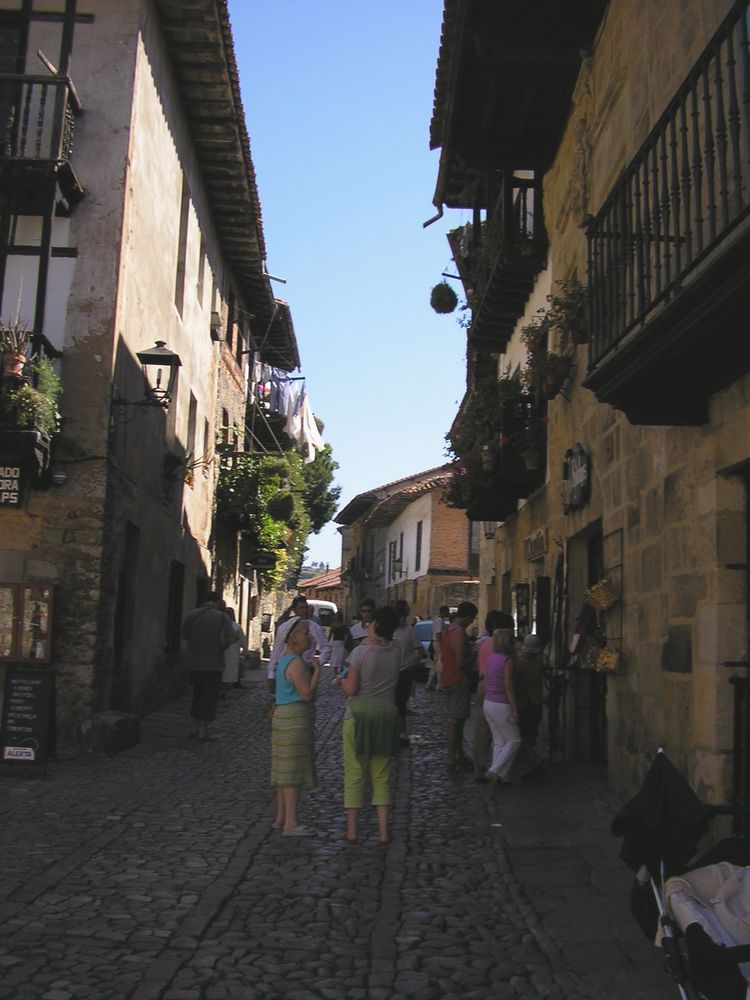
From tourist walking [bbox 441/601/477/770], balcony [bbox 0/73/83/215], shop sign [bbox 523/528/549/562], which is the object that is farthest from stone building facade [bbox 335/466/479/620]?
balcony [bbox 0/73/83/215]

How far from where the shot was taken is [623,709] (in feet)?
27.7

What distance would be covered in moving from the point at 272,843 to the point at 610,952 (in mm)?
2801

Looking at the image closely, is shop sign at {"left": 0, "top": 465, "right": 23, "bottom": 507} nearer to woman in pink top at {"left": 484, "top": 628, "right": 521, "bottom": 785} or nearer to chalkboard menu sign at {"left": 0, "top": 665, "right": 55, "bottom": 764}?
chalkboard menu sign at {"left": 0, "top": 665, "right": 55, "bottom": 764}

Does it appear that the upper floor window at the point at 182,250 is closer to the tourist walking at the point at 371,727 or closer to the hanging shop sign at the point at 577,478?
the hanging shop sign at the point at 577,478

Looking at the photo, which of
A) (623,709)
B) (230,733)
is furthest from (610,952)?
(230,733)

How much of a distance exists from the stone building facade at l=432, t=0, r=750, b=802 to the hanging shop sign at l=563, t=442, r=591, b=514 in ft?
0.14

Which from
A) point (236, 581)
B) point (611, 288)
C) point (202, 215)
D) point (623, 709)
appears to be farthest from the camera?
point (236, 581)

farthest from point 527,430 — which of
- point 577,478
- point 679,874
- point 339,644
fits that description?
point 679,874

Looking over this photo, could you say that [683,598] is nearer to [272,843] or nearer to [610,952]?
[610,952]

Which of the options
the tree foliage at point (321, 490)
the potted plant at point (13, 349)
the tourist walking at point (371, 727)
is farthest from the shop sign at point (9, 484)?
the tree foliage at point (321, 490)

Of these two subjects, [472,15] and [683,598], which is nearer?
[683,598]

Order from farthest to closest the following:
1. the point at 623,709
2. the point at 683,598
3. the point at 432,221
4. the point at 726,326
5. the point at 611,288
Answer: the point at 432,221 → the point at 623,709 → the point at 611,288 → the point at 683,598 → the point at 726,326

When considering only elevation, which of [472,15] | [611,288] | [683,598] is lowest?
[683,598]

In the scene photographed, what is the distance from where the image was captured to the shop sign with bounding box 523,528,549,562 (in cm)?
1288
